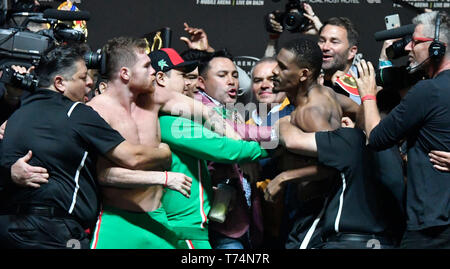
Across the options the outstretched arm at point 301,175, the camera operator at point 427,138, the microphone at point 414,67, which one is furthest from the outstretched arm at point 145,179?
the microphone at point 414,67

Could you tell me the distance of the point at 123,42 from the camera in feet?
12.4

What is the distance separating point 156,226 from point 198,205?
0.28 m

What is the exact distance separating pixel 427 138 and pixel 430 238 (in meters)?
0.46

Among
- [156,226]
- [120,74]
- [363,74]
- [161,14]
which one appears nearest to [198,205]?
[156,226]

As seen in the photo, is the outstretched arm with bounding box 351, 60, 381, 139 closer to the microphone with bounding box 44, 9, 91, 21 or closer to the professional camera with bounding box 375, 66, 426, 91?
the professional camera with bounding box 375, 66, 426, 91

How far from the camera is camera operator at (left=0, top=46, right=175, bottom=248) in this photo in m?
3.40

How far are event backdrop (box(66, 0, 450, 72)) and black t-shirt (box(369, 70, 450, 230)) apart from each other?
2.30m

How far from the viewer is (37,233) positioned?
3.39 meters

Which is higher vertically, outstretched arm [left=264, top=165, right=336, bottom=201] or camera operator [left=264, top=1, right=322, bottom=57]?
camera operator [left=264, top=1, right=322, bottom=57]

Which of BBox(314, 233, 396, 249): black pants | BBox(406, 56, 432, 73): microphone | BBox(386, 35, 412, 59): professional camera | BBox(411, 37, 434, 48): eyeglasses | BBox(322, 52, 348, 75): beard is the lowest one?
BBox(314, 233, 396, 249): black pants

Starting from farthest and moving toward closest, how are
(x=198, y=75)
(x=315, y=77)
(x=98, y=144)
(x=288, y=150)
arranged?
(x=198, y=75)
(x=315, y=77)
(x=288, y=150)
(x=98, y=144)

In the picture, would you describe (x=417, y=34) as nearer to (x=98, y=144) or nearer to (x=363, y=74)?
(x=363, y=74)

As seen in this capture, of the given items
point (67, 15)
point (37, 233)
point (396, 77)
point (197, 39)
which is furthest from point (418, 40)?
point (197, 39)

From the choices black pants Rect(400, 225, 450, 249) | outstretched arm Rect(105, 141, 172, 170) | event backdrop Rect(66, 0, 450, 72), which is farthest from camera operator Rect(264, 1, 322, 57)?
black pants Rect(400, 225, 450, 249)
